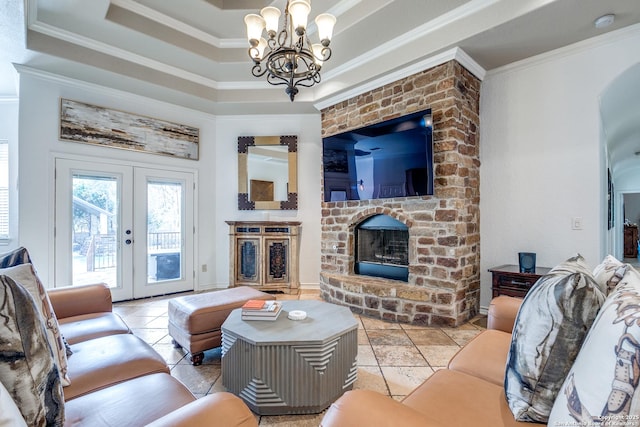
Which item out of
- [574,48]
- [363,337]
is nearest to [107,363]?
[363,337]

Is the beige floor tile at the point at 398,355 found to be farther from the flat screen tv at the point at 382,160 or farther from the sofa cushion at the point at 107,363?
the sofa cushion at the point at 107,363

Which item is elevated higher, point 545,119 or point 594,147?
point 545,119

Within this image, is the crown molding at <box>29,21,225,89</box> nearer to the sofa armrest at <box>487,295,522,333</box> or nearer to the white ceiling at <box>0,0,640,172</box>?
the white ceiling at <box>0,0,640,172</box>

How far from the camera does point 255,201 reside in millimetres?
4742

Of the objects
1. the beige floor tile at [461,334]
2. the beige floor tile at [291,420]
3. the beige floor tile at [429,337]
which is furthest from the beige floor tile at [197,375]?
the beige floor tile at [461,334]

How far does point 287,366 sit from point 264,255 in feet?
9.75

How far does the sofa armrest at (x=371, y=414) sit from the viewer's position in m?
0.83

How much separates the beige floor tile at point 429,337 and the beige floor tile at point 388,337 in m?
0.07

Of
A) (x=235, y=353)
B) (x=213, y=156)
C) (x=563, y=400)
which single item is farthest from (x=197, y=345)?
(x=213, y=156)

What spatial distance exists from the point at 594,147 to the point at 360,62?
254cm

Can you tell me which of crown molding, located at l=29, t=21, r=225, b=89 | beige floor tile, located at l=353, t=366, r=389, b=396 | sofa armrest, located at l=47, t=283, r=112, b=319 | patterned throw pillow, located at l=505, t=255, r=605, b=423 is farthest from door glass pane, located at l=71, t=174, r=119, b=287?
patterned throw pillow, located at l=505, t=255, r=605, b=423

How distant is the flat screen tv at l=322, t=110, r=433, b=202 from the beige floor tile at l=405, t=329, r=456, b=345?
1.39 metres

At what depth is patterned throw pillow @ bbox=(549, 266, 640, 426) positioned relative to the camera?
2.16 feet

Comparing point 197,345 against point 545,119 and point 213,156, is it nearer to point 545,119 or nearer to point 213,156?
point 213,156
